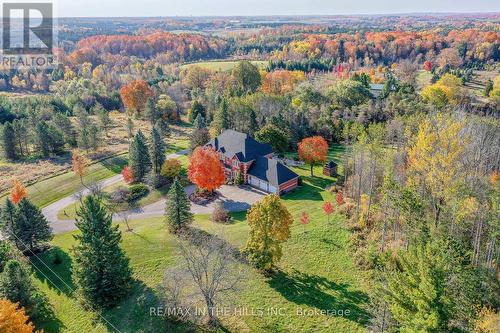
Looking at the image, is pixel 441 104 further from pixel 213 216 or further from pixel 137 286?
pixel 137 286

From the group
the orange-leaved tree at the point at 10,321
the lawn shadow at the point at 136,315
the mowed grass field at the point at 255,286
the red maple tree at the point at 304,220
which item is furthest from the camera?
the red maple tree at the point at 304,220

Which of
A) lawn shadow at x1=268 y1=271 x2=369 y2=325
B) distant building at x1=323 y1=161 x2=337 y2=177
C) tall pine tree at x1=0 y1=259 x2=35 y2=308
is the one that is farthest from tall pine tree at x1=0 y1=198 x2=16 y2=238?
distant building at x1=323 y1=161 x2=337 y2=177

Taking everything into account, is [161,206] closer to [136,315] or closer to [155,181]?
[155,181]

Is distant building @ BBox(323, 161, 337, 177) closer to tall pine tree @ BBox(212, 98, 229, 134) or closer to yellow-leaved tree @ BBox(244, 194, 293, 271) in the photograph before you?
tall pine tree @ BBox(212, 98, 229, 134)

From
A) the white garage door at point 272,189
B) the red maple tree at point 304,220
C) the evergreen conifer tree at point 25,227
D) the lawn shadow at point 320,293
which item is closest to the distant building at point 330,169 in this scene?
the white garage door at point 272,189

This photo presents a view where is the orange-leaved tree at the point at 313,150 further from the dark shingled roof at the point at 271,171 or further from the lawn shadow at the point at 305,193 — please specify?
the lawn shadow at the point at 305,193

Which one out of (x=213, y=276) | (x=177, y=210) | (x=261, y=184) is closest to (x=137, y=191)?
(x=177, y=210)
